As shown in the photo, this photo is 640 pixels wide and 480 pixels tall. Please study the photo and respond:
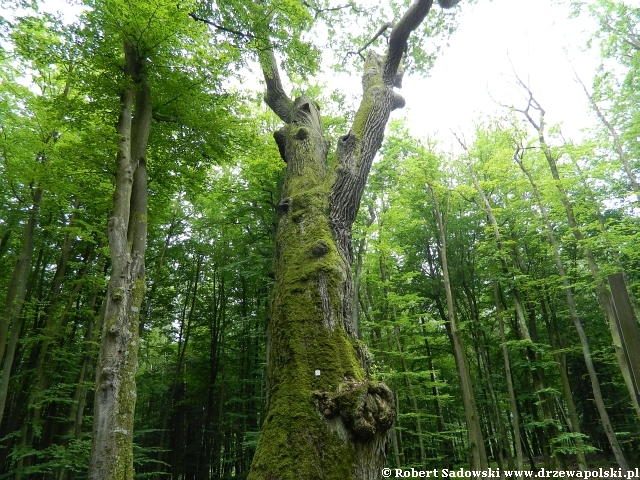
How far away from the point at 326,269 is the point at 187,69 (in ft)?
12.7

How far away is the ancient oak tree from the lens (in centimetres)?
192

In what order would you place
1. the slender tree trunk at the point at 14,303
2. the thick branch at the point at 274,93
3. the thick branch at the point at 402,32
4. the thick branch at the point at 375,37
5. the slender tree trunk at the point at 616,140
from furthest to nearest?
the slender tree trunk at the point at 616,140 < the slender tree trunk at the point at 14,303 < the thick branch at the point at 375,37 < the thick branch at the point at 274,93 < the thick branch at the point at 402,32

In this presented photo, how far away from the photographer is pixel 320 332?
236cm

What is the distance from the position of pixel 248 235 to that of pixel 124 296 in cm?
833

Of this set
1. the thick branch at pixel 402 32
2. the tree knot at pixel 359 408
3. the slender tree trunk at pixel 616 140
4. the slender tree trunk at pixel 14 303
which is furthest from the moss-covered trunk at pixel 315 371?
the slender tree trunk at pixel 616 140

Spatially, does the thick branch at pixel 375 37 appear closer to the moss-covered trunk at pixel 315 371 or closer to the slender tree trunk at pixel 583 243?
the moss-covered trunk at pixel 315 371

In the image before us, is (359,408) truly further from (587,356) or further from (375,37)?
(587,356)

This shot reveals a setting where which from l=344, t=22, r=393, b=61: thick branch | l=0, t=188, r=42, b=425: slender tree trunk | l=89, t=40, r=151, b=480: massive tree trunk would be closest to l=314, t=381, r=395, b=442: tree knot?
l=89, t=40, r=151, b=480: massive tree trunk

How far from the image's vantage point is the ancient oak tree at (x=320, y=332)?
1.92 metres

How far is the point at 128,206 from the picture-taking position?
4289 millimetres

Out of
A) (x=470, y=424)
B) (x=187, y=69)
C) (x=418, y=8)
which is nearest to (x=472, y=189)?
(x=470, y=424)

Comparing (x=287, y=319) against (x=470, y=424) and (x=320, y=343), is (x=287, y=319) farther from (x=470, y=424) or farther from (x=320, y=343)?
(x=470, y=424)

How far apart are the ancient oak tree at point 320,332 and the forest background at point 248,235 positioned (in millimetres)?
1026

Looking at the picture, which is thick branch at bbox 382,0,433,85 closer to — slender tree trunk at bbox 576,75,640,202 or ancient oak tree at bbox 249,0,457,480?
ancient oak tree at bbox 249,0,457,480
